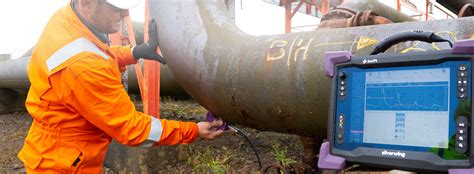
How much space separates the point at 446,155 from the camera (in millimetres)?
872

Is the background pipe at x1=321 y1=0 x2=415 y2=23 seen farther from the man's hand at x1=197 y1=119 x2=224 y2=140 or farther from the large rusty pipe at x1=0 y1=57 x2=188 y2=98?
the large rusty pipe at x1=0 y1=57 x2=188 y2=98

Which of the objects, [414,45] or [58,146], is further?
[58,146]

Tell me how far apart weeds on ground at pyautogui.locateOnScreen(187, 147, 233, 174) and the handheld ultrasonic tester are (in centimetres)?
204

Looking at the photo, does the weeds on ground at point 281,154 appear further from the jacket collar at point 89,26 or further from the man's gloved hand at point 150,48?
the jacket collar at point 89,26

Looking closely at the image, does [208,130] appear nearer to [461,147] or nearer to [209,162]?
[461,147]

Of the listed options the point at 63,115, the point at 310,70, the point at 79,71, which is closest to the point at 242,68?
the point at 310,70

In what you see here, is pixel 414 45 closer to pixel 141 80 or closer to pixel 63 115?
pixel 63 115

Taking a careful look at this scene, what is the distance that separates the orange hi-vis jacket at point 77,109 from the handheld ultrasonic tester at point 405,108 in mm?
817

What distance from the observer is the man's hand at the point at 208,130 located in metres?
1.72

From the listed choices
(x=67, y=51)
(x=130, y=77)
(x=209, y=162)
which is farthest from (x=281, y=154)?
(x=130, y=77)

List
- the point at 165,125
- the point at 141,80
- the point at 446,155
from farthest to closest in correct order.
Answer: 1. the point at 141,80
2. the point at 165,125
3. the point at 446,155

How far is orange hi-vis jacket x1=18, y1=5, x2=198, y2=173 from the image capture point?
61.5 inches

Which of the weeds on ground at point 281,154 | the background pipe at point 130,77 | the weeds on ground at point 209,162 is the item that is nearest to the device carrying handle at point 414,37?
the weeds on ground at point 281,154

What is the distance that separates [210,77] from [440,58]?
96 centimetres
